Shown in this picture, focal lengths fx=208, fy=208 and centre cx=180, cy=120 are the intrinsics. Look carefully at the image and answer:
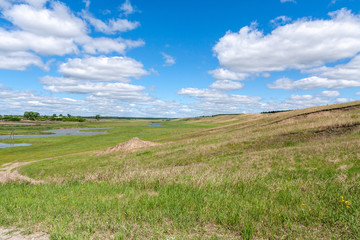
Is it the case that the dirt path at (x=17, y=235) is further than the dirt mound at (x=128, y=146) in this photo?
No

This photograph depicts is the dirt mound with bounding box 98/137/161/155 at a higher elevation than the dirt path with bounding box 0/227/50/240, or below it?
below

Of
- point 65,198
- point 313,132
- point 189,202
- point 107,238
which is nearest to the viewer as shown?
point 107,238

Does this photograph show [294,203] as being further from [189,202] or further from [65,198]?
[65,198]

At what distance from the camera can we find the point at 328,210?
562 centimetres

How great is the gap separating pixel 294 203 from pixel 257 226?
2180 mm

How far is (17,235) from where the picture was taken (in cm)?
515

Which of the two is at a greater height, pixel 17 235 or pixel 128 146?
pixel 17 235

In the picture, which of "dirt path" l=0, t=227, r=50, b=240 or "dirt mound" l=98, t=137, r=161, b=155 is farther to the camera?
"dirt mound" l=98, t=137, r=161, b=155

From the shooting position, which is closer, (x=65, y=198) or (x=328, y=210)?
(x=328, y=210)

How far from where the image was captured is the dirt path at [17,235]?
4.99 m

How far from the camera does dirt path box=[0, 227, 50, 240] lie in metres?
4.99

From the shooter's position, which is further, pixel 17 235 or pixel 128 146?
pixel 128 146

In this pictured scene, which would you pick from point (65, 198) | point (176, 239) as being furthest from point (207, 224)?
point (65, 198)

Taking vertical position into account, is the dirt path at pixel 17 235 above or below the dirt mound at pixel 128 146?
above
